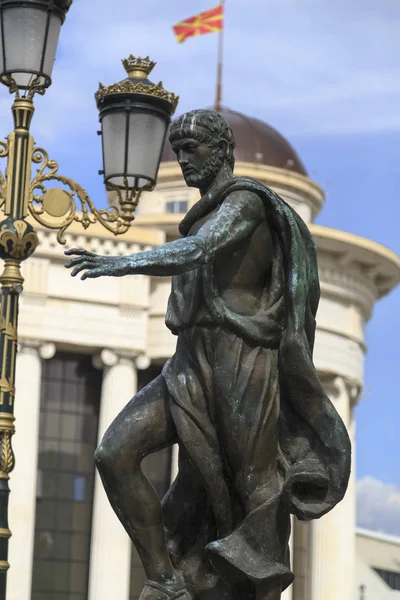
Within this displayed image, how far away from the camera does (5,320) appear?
1412 cm

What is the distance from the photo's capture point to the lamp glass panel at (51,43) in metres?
14.8

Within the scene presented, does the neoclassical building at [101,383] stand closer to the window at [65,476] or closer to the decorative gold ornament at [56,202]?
the window at [65,476]

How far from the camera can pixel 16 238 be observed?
47.5ft

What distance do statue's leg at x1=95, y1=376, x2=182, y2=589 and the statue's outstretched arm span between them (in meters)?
0.70

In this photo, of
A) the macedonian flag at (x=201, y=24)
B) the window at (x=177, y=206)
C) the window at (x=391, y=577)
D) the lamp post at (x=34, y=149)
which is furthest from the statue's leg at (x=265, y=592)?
the window at (x=391, y=577)

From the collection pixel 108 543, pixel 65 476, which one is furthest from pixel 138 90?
pixel 65 476

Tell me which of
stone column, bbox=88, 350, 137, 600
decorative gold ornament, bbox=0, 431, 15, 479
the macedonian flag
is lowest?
decorative gold ornament, bbox=0, 431, 15, 479

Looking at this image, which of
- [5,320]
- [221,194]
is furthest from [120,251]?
[221,194]

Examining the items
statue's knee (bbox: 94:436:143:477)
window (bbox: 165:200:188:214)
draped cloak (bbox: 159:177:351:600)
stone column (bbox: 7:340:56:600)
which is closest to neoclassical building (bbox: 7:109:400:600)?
stone column (bbox: 7:340:56:600)

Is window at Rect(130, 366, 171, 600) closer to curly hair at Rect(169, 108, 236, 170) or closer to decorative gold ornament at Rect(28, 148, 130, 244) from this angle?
decorative gold ornament at Rect(28, 148, 130, 244)

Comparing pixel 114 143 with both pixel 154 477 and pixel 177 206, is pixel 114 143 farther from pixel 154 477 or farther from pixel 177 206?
pixel 177 206

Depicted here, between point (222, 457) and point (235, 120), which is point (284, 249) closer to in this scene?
point (222, 457)

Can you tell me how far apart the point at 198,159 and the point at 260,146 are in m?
56.6

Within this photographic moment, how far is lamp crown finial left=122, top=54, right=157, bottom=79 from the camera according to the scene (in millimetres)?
16750
